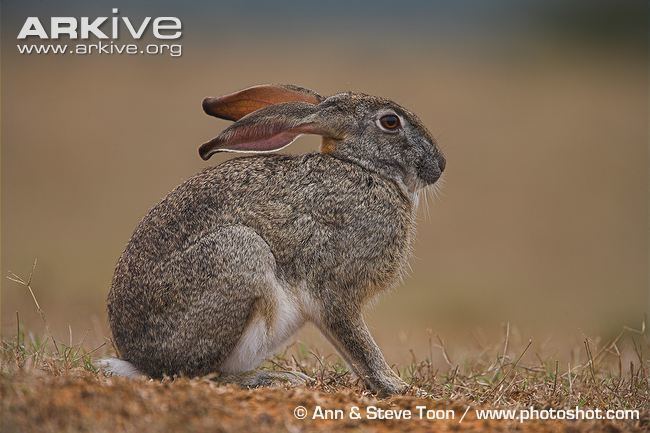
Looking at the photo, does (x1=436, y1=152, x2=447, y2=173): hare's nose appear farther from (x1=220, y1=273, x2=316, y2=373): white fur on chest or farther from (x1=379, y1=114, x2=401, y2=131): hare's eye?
(x1=220, y1=273, x2=316, y2=373): white fur on chest

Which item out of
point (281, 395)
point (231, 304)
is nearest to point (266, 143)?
point (231, 304)

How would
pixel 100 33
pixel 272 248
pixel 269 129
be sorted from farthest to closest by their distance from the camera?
pixel 100 33
pixel 269 129
pixel 272 248

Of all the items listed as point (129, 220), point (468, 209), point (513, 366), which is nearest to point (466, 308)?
point (468, 209)

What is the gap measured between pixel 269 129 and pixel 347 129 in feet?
1.86

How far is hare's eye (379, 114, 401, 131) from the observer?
24.5ft

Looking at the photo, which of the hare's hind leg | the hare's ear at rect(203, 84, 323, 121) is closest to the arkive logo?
the hare's ear at rect(203, 84, 323, 121)

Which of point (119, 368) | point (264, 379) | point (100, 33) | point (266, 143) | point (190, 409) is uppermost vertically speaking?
point (100, 33)

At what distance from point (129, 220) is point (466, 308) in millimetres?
6114

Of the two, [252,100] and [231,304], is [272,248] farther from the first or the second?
[252,100]

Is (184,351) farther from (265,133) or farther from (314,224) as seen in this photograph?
(265,133)

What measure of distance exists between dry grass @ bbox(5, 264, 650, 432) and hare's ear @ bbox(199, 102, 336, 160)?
153 cm

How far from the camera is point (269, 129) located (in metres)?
7.24

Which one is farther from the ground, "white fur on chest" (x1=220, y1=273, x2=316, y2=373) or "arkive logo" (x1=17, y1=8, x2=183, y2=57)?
"arkive logo" (x1=17, y1=8, x2=183, y2=57)

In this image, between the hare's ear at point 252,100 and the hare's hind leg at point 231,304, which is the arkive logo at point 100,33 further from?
the hare's hind leg at point 231,304
